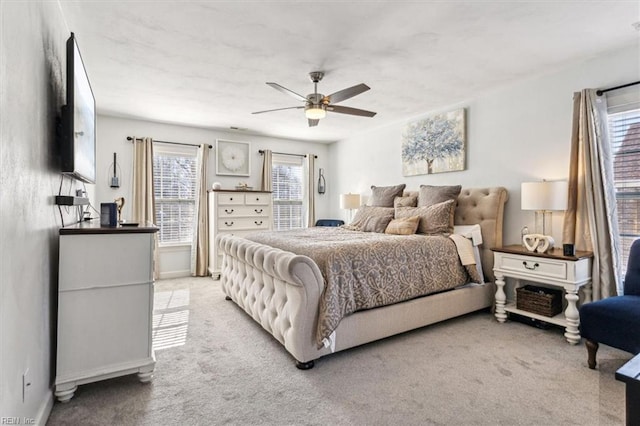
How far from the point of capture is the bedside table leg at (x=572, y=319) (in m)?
2.63

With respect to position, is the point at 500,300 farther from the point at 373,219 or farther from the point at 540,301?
the point at 373,219

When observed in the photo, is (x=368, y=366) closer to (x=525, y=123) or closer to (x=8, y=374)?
(x=8, y=374)

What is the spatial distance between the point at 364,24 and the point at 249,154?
389cm

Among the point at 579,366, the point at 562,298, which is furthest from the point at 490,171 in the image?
the point at 579,366

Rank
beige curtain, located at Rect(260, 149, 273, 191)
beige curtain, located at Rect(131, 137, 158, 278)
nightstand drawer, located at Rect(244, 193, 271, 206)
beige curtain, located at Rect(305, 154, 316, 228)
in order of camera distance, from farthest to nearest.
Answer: beige curtain, located at Rect(305, 154, 316, 228) < beige curtain, located at Rect(260, 149, 273, 191) < nightstand drawer, located at Rect(244, 193, 271, 206) < beige curtain, located at Rect(131, 137, 158, 278)

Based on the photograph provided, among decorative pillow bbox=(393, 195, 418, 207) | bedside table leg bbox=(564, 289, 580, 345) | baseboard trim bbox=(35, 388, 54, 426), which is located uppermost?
decorative pillow bbox=(393, 195, 418, 207)

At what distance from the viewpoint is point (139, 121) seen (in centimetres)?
494

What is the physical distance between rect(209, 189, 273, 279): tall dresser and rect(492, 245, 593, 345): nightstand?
3539 mm

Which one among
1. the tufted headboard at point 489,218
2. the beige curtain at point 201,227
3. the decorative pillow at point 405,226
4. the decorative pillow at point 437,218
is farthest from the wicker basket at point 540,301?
the beige curtain at point 201,227

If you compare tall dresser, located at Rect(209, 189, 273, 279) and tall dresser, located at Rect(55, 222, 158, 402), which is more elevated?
tall dresser, located at Rect(209, 189, 273, 279)

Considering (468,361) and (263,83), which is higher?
(263,83)

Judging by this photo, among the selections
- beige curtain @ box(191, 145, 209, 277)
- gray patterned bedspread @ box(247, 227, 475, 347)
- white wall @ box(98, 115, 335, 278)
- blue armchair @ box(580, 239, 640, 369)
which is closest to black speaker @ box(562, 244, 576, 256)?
blue armchair @ box(580, 239, 640, 369)

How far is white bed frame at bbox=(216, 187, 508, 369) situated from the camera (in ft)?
7.33

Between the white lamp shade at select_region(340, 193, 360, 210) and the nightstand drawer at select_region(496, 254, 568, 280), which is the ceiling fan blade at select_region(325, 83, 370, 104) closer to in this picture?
the nightstand drawer at select_region(496, 254, 568, 280)
